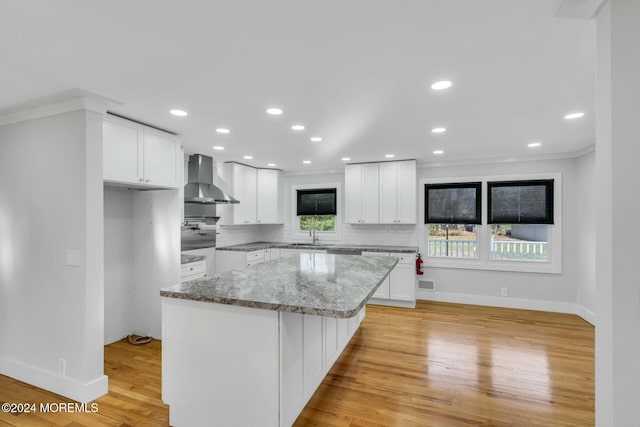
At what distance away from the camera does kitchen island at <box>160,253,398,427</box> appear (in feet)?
5.81

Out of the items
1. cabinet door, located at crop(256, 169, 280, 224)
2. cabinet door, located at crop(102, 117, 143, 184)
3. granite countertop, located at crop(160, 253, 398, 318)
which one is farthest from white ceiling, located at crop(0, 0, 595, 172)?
cabinet door, located at crop(256, 169, 280, 224)

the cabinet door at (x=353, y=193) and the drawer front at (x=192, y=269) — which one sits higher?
the cabinet door at (x=353, y=193)

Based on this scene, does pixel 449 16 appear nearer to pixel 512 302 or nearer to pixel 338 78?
pixel 338 78

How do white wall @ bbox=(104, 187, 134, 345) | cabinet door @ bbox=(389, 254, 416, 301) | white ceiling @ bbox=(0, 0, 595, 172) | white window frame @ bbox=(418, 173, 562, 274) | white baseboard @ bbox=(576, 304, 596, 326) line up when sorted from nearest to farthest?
white ceiling @ bbox=(0, 0, 595, 172)
white wall @ bbox=(104, 187, 134, 345)
white baseboard @ bbox=(576, 304, 596, 326)
white window frame @ bbox=(418, 173, 562, 274)
cabinet door @ bbox=(389, 254, 416, 301)

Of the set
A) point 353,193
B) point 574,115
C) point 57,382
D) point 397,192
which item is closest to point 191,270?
point 57,382

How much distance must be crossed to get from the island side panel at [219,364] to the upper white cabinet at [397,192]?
3.80 meters

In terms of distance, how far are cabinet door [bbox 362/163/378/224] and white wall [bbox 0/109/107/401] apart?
3913mm

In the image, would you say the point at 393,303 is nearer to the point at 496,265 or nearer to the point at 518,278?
the point at 496,265

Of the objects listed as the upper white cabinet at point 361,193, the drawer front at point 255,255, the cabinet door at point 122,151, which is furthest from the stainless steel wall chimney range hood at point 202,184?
the upper white cabinet at point 361,193

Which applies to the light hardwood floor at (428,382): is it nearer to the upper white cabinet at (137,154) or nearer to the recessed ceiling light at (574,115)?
the upper white cabinet at (137,154)

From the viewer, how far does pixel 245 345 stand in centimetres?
184

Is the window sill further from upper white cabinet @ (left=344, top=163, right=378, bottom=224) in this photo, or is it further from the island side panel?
the island side panel

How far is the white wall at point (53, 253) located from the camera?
94.7 inches

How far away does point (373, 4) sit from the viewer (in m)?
1.35
